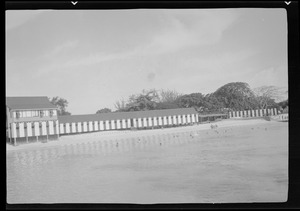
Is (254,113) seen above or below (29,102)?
below

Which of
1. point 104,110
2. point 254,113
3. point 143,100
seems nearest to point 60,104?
point 104,110

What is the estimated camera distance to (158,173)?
8.18ft

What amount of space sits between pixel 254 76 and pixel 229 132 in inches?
22.0

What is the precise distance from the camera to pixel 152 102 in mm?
2551

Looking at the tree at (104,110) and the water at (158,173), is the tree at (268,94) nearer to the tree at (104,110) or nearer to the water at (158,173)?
the water at (158,173)

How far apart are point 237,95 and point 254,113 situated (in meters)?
0.28

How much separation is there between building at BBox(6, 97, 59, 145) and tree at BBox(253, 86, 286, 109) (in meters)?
1.79

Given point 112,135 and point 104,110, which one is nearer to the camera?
point 104,110

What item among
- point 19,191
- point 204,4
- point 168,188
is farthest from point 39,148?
point 204,4

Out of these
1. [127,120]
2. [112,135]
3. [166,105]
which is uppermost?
[166,105]

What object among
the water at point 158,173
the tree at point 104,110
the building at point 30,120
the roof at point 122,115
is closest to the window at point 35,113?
the building at point 30,120

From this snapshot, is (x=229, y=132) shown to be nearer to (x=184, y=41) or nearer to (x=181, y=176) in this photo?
(x=181, y=176)

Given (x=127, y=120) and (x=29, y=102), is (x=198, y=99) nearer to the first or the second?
(x=127, y=120)

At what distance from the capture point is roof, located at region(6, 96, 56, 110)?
8.18ft
